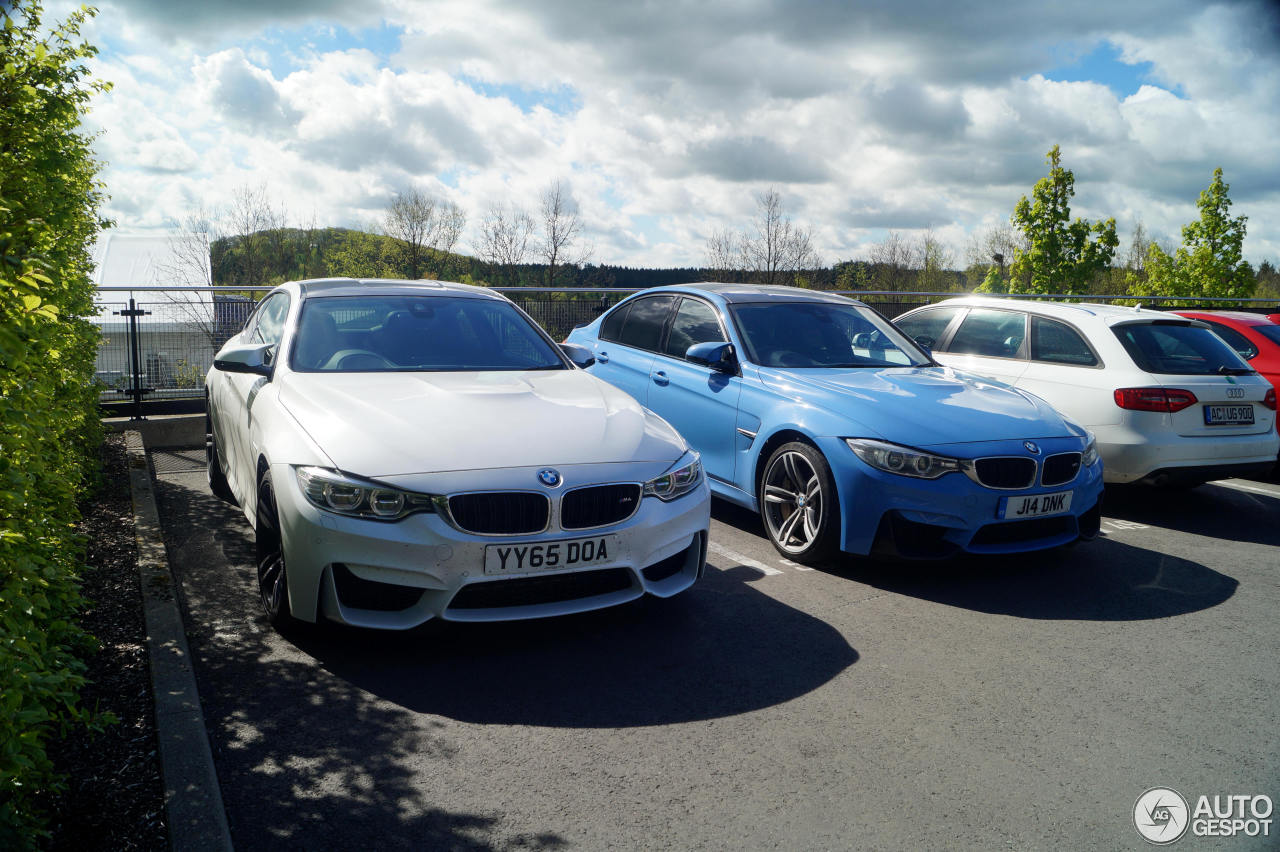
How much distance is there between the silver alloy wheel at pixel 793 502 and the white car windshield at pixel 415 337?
1.51 m

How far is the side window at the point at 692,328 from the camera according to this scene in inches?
268

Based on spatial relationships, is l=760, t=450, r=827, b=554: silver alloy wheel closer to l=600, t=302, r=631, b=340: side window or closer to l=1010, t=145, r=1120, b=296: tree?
l=600, t=302, r=631, b=340: side window

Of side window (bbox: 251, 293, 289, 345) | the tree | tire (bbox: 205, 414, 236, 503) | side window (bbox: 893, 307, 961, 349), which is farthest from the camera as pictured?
the tree

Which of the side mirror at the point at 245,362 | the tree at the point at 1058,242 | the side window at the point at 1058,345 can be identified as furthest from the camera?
the tree at the point at 1058,242

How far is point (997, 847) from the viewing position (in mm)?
2762

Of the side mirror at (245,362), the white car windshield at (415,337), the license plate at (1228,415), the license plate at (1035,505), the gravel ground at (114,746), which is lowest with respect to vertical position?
the gravel ground at (114,746)

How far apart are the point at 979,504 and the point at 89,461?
6.03 metres

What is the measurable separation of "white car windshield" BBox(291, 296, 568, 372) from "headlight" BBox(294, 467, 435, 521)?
137cm

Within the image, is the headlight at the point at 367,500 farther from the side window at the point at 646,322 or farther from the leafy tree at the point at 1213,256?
the leafy tree at the point at 1213,256

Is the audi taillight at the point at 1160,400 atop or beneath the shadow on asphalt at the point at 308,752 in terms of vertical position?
atop

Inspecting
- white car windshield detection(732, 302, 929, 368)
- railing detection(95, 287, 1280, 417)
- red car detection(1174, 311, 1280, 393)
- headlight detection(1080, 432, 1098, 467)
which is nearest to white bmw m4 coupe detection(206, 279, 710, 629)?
white car windshield detection(732, 302, 929, 368)

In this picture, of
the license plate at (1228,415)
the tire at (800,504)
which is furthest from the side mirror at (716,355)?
the license plate at (1228,415)

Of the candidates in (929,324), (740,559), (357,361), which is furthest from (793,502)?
(929,324)

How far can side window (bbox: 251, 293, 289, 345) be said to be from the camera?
18.7ft
